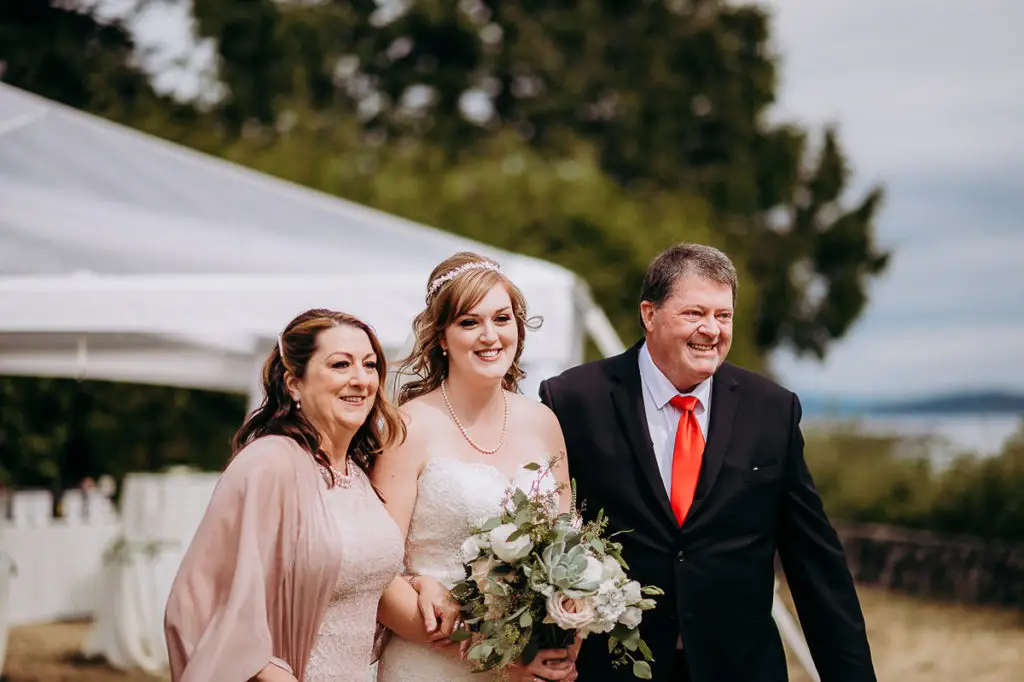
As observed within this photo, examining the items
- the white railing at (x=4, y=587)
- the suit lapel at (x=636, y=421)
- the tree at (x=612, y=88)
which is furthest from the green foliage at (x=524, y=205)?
the suit lapel at (x=636, y=421)

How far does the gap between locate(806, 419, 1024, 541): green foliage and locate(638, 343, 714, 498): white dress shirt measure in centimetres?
1124

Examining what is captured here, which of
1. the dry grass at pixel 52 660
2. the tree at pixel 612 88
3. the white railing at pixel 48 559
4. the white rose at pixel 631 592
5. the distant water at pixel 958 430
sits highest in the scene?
the tree at pixel 612 88

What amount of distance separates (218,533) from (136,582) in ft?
21.1

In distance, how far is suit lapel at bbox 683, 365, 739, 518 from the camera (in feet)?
12.1

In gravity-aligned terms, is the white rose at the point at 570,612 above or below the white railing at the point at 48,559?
above

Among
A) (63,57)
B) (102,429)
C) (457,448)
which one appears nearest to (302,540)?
(457,448)

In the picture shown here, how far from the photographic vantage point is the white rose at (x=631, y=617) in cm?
326

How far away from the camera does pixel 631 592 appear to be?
3.26 meters

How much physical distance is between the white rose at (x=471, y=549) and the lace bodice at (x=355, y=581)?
18 cm

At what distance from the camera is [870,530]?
15258 mm

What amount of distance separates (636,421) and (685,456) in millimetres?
177

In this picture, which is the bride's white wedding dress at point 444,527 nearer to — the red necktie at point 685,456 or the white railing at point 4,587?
the red necktie at point 685,456

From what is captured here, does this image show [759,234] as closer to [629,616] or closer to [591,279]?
[591,279]

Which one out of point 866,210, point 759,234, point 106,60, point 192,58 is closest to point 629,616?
point 106,60
